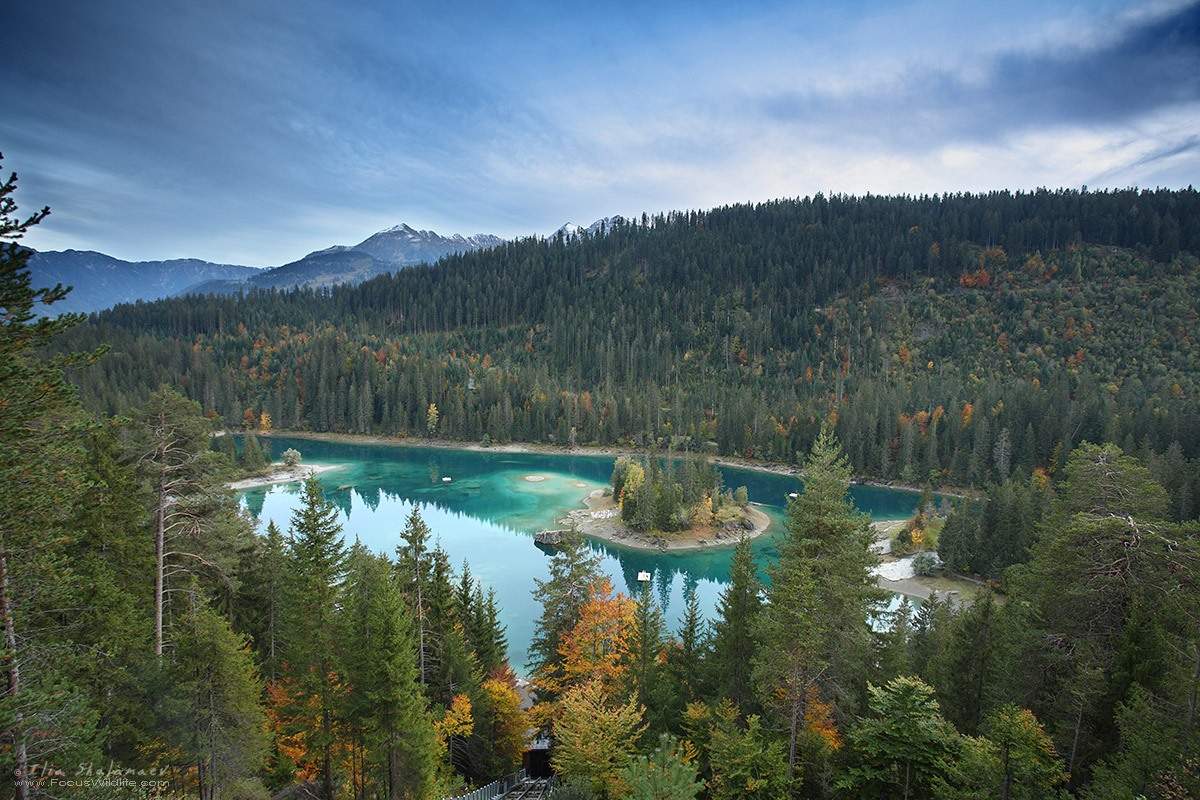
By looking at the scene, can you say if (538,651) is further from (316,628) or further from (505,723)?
(316,628)

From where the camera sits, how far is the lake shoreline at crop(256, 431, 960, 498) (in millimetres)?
88075

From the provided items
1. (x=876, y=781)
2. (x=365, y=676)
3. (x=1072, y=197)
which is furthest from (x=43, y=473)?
(x=1072, y=197)

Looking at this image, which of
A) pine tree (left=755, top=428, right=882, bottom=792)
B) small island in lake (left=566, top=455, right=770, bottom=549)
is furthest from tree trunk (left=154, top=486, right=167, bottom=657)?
small island in lake (left=566, top=455, right=770, bottom=549)

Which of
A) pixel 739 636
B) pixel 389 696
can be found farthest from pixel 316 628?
pixel 739 636

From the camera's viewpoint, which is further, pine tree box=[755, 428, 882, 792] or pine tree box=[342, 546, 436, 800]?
pine tree box=[342, 546, 436, 800]

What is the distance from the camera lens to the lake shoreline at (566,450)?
8807cm

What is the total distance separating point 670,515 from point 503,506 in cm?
2350

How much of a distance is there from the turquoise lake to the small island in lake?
200cm

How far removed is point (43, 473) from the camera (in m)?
8.71

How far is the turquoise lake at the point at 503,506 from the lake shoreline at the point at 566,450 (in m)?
2.28

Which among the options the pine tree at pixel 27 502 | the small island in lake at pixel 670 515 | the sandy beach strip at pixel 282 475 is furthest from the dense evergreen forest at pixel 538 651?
the sandy beach strip at pixel 282 475

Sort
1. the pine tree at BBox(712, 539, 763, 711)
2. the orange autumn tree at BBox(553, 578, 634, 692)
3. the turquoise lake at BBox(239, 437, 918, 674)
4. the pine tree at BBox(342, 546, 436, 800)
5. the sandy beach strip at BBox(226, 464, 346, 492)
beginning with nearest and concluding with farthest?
the pine tree at BBox(342, 546, 436, 800)
the pine tree at BBox(712, 539, 763, 711)
the orange autumn tree at BBox(553, 578, 634, 692)
the turquoise lake at BBox(239, 437, 918, 674)
the sandy beach strip at BBox(226, 464, 346, 492)

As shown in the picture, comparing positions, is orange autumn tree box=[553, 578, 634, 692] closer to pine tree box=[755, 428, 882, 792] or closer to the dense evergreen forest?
the dense evergreen forest

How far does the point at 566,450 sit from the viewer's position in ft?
365
